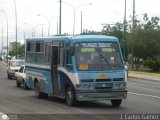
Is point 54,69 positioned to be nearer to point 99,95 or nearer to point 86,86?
point 86,86

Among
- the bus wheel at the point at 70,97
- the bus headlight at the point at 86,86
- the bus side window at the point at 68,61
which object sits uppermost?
the bus side window at the point at 68,61

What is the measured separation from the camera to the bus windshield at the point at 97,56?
18312mm

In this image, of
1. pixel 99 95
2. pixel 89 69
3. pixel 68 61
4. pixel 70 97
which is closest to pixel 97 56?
pixel 89 69

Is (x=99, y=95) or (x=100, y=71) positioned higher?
(x=100, y=71)

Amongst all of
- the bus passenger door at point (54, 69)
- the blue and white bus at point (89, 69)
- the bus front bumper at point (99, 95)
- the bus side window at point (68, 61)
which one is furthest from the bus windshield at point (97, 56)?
the bus passenger door at point (54, 69)

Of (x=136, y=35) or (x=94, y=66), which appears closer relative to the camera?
(x=94, y=66)

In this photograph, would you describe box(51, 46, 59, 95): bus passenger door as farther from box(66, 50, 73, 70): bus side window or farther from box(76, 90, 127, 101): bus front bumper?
box(76, 90, 127, 101): bus front bumper

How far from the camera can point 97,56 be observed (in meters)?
18.5

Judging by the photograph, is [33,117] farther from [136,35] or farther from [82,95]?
[136,35]

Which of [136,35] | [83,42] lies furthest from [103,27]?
[83,42]

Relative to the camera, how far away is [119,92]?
18234mm

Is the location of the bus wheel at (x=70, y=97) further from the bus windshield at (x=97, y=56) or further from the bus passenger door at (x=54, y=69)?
the bus passenger door at (x=54, y=69)

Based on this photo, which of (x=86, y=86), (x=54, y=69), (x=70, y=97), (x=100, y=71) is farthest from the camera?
(x=54, y=69)

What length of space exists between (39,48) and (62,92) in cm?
379
